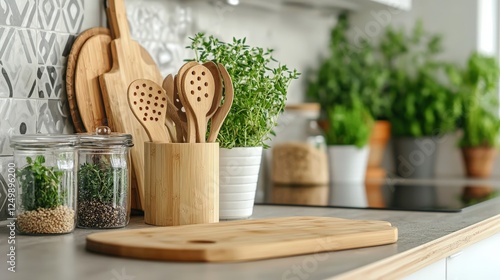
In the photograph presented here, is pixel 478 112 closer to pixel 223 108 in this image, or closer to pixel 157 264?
pixel 223 108

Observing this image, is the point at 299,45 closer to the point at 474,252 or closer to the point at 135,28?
the point at 135,28

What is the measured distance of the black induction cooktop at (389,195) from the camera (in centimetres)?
169

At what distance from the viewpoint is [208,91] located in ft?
4.17

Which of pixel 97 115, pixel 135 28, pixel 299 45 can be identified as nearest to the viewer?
pixel 97 115

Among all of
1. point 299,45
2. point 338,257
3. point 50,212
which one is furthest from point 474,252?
point 299,45

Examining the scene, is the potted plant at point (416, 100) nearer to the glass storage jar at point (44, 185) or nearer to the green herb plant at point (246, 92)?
the green herb plant at point (246, 92)

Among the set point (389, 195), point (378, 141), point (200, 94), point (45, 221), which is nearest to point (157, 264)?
point (45, 221)

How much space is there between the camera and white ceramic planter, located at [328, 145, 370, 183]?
242 centimetres

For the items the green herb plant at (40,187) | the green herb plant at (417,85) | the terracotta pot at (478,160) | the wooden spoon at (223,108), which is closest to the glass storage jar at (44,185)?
the green herb plant at (40,187)

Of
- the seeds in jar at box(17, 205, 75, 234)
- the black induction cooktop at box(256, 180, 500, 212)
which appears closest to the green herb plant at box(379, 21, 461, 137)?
the black induction cooktop at box(256, 180, 500, 212)

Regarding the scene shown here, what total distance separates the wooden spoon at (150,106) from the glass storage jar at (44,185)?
16 cm

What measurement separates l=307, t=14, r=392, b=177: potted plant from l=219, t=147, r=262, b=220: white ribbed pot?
1.18 metres

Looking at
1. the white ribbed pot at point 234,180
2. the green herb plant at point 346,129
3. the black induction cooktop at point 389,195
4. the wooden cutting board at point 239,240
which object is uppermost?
the green herb plant at point 346,129

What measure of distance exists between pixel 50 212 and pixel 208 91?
324 millimetres
